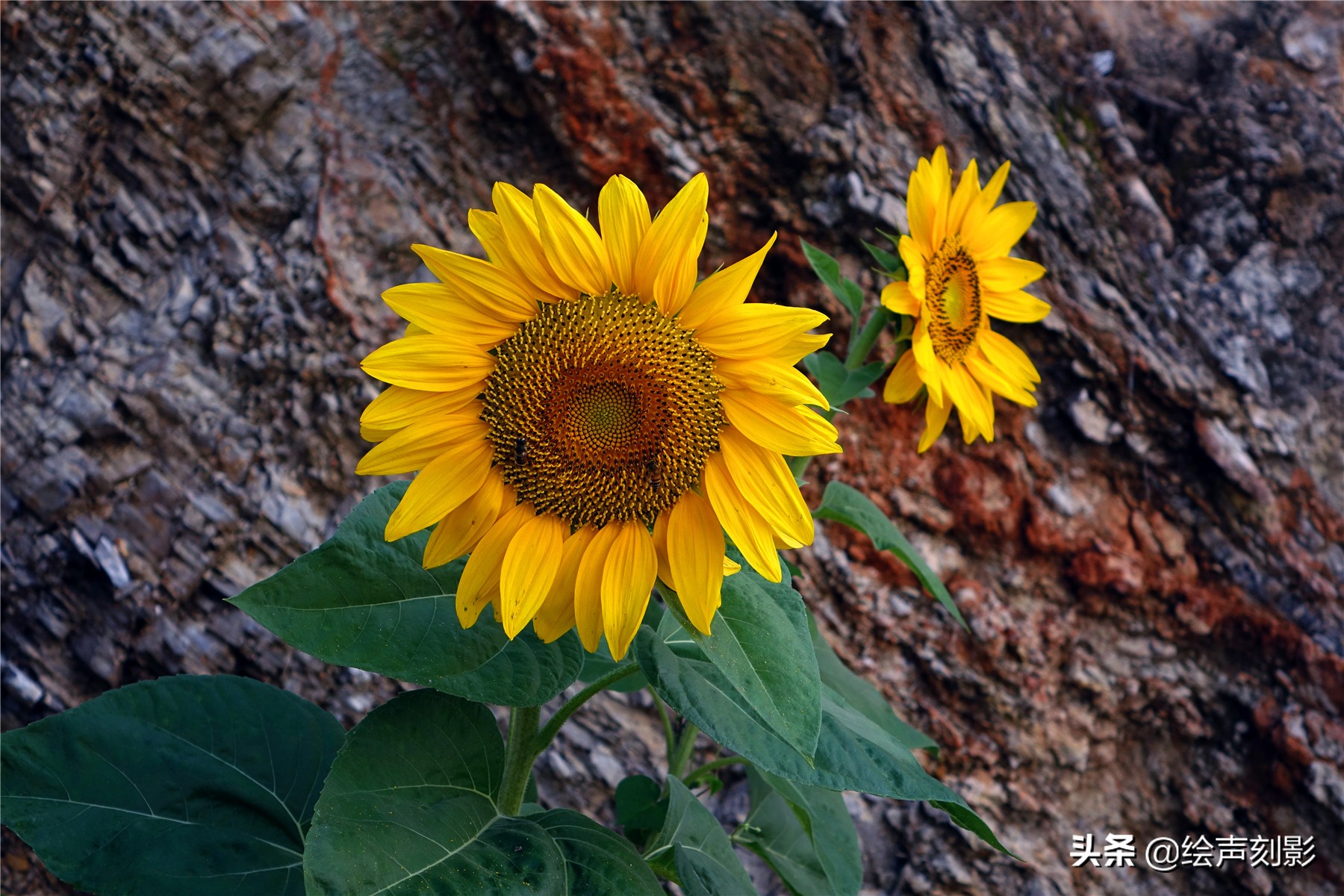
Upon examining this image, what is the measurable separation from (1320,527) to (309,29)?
3184 mm

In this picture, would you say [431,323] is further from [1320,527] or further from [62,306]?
[1320,527]

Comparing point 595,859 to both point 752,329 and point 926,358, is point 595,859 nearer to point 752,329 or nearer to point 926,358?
point 752,329

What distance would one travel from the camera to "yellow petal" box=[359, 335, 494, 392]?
963 millimetres

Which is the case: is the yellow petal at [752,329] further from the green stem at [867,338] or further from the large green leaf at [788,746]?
the green stem at [867,338]

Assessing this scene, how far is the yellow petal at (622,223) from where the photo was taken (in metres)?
0.97

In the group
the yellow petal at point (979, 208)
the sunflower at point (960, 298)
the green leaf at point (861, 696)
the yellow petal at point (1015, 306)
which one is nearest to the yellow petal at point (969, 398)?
the sunflower at point (960, 298)

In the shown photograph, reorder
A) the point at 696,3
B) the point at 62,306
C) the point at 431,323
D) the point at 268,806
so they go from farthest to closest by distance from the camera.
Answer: the point at 696,3 < the point at 62,306 < the point at 268,806 < the point at 431,323

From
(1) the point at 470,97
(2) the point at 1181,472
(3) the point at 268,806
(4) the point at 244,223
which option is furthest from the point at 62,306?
(2) the point at 1181,472

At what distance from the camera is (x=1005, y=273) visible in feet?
5.44

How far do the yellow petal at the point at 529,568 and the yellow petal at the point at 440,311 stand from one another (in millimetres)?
230

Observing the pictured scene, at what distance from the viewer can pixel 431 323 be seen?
992 millimetres

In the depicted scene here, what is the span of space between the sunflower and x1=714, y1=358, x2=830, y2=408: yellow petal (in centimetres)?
48

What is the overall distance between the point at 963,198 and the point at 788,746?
104 centimetres

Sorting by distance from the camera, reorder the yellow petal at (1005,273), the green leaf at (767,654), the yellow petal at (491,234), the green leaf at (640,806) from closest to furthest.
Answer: the green leaf at (767,654)
the yellow petal at (491,234)
the green leaf at (640,806)
the yellow petal at (1005,273)
